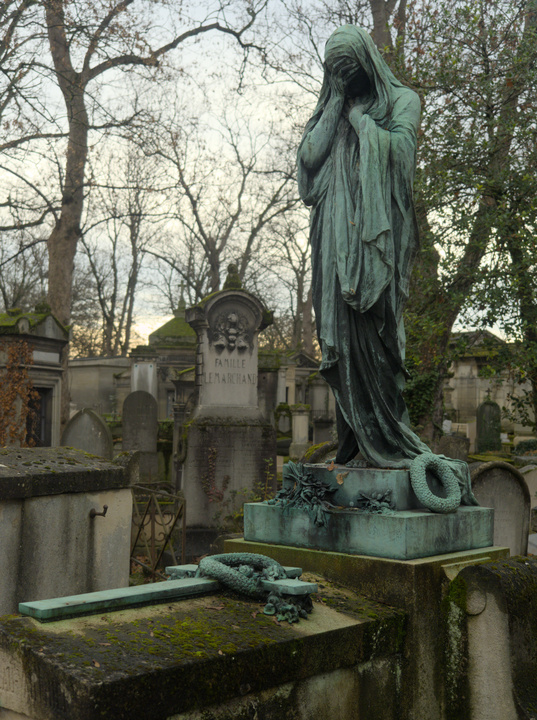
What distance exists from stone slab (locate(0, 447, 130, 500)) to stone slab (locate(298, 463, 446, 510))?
2018mm

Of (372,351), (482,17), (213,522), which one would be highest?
(482,17)

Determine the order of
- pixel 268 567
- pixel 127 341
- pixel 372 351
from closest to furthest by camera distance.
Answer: pixel 268 567 → pixel 372 351 → pixel 127 341

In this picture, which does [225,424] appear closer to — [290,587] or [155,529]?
[155,529]

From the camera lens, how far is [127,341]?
40.2m

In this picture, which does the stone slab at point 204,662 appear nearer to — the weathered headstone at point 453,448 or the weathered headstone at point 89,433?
the weathered headstone at point 453,448

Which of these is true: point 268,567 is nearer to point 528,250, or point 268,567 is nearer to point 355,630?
point 355,630

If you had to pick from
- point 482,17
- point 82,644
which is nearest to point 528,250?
point 482,17

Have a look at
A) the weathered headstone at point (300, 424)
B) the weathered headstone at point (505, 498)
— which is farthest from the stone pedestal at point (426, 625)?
the weathered headstone at point (300, 424)

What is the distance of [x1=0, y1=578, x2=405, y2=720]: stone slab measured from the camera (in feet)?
6.31

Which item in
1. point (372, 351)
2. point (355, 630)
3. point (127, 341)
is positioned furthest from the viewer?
point (127, 341)

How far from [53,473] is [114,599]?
2521 millimetres

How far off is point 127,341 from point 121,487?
35.6 meters

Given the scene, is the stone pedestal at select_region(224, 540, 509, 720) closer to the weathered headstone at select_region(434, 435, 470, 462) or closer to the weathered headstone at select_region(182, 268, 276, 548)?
the weathered headstone at select_region(182, 268, 276, 548)

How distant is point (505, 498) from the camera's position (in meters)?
7.35
